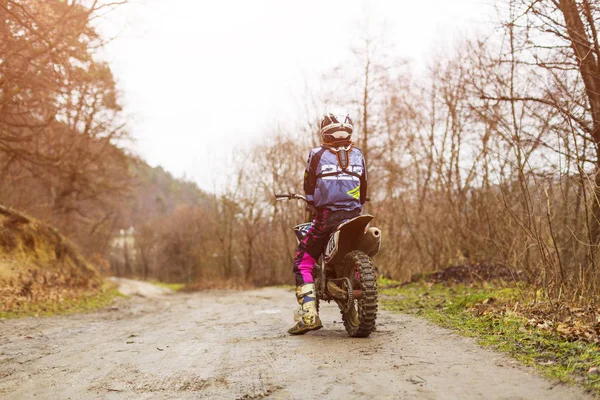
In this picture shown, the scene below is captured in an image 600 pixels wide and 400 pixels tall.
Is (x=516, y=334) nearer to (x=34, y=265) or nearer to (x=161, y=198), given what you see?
(x=34, y=265)

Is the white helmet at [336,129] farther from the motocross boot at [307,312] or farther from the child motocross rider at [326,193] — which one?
the motocross boot at [307,312]

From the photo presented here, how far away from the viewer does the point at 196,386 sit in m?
3.48

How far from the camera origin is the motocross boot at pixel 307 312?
5.43m

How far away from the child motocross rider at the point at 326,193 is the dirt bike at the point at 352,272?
128 mm

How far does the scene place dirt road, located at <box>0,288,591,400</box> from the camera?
10.3 ft

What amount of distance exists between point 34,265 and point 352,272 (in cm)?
1248

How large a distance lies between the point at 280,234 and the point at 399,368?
32840 mm

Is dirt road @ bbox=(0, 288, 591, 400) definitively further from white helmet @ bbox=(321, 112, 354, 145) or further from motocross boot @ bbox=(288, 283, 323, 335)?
white helmet @ bbox=(321, 112, 354, 145)

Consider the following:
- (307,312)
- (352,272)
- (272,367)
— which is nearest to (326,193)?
(352,272)

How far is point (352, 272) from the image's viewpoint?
203 inches

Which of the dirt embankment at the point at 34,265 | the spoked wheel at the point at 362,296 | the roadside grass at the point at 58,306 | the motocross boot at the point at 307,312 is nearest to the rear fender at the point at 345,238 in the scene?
the spoked wheel at the point at 362,296

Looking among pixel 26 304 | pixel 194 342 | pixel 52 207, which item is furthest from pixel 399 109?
pixel 52 207

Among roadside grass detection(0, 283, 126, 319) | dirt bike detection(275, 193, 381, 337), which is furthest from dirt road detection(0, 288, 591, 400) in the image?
roadside grass detection(0, 283, 126, 319)

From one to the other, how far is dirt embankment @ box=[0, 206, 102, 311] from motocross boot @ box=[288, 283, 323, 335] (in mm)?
7166
